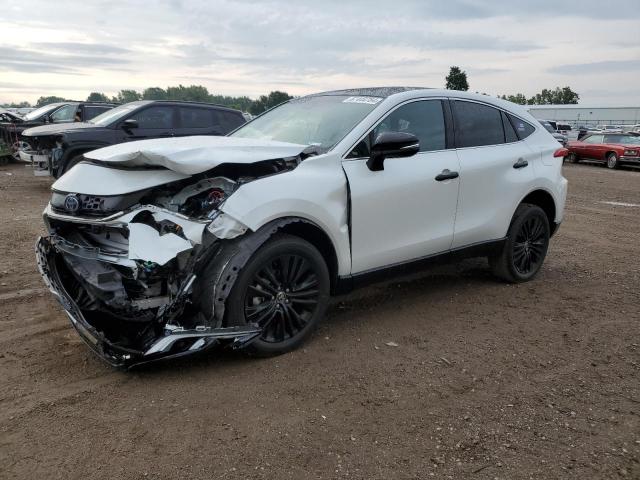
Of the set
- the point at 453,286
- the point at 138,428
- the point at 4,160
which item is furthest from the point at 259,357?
the point at 4,160

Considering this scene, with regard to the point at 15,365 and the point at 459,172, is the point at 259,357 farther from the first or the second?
the point at 459,172

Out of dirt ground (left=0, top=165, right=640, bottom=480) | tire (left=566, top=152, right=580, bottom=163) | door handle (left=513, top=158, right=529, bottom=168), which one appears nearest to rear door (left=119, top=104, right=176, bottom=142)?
dirt ground (left=0, top=165, right=640, bottom=480)

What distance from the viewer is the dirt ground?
Answer: 2686mm

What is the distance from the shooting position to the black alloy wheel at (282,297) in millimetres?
3527

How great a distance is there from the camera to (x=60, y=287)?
3.49 metres

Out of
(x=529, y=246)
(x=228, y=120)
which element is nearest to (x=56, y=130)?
(x=228, y=120)

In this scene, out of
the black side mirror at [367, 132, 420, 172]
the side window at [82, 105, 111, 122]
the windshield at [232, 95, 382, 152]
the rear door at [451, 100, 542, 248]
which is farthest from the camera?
the side window at [82, 105, 111, 122]

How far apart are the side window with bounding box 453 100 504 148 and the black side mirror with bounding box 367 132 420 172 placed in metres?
0.95

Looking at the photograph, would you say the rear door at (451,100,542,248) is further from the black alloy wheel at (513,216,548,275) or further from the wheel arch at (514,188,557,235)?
the black alloy wheel at (513,216,548,275)

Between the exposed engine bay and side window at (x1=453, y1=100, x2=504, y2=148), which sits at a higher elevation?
side window at (x1=453, y1=100, x2=504, y2=148)

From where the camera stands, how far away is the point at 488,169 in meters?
4.87

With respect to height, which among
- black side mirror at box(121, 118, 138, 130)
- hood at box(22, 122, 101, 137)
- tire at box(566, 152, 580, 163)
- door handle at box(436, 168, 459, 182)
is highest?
black side mirror at box(121, 118, 138, 130)

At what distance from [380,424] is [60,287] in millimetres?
2200

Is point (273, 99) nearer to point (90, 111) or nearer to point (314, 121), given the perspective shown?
point (90, 111)
